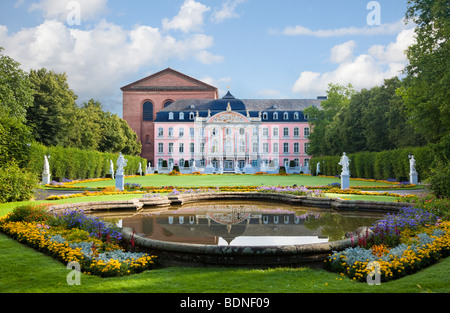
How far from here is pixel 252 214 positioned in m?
10.0

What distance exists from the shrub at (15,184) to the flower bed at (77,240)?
4.87 metres

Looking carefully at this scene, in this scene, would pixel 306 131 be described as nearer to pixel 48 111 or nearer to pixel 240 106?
pixel 240 106

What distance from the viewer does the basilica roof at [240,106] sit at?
59438mm

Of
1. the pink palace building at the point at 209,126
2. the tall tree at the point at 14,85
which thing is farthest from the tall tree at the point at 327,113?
the tall tree at the point at 14,85

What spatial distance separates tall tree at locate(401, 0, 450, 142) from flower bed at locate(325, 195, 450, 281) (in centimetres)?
1294

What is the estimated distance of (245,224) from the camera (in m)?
8.27

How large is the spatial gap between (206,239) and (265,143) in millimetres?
53598

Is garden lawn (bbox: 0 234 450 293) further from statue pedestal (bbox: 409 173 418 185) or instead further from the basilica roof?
the basilica roof

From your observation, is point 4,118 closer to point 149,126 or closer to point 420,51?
point 420,51

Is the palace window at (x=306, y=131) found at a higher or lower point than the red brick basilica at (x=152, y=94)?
lower

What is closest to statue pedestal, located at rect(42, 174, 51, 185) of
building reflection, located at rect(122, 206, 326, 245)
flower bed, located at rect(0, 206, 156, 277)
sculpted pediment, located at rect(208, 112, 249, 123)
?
building reflection, located at rect(122, 206, 326, 245)

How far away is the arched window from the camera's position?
6325cm

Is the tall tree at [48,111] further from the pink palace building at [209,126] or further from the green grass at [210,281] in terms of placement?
the green grass at [210,281]

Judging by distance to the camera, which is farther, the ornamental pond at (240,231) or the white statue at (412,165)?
the white statue at (412,165)
